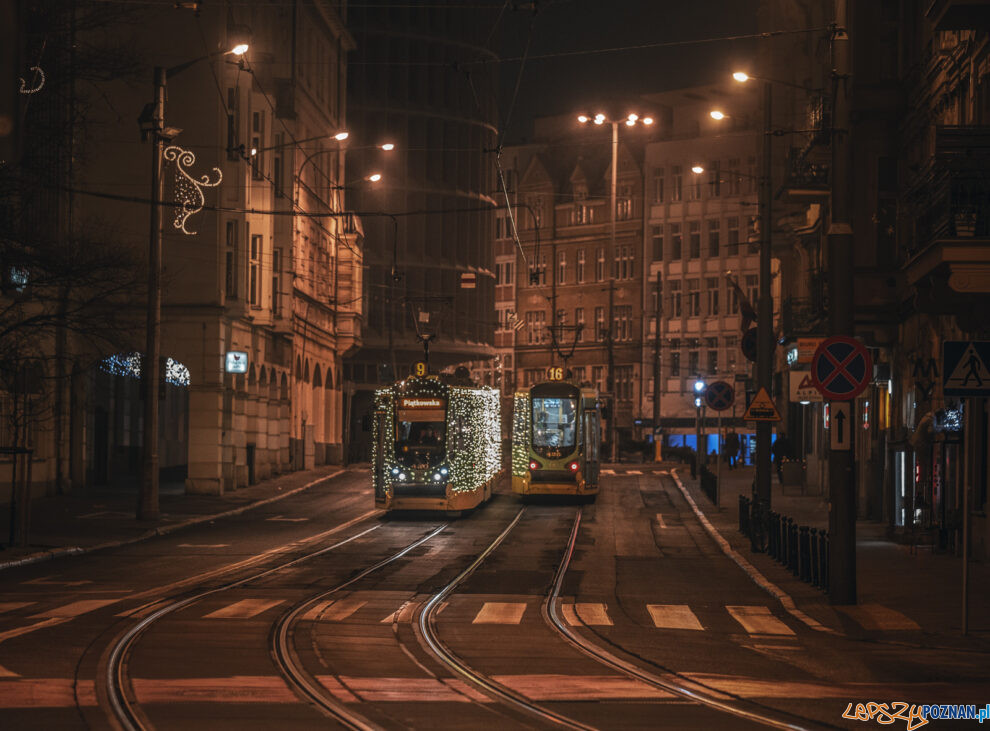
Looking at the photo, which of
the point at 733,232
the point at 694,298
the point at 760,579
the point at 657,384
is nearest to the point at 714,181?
the point at 733,232

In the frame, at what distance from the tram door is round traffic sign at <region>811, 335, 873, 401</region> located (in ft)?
77.9

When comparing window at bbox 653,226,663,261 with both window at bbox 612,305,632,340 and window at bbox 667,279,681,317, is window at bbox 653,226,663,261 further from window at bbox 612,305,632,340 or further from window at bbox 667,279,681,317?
window at bbox 612,305,632,340

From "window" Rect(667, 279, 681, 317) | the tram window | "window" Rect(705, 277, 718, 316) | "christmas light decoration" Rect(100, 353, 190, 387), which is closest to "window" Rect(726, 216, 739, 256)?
"window" Rect(705, 277, 718, 316)

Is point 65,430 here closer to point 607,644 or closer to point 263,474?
point 263,474

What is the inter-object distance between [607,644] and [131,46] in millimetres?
30858

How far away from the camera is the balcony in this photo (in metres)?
20.2

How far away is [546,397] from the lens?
4228 cm

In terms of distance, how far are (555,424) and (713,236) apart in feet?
180

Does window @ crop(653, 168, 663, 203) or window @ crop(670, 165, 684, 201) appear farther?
window @ crop(653, 168, 663, 203)

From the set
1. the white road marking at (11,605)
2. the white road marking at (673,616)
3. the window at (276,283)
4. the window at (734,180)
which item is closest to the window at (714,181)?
the window at (734,180)

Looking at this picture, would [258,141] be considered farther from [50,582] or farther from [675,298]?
[675,298]

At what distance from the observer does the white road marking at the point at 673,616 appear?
55.3 ft

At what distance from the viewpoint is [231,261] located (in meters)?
47.0

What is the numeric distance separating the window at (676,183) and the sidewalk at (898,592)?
2458 inches
